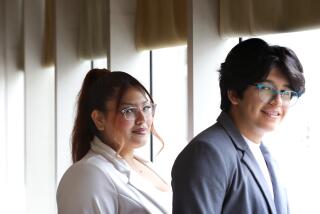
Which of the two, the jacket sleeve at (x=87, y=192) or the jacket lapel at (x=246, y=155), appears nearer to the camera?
the jacket lapel at (x=246, y=155)

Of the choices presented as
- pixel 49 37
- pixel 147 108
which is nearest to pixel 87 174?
pixel 147 108

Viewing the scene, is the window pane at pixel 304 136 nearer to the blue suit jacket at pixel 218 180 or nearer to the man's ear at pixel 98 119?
the man's ear at pixel 98 119

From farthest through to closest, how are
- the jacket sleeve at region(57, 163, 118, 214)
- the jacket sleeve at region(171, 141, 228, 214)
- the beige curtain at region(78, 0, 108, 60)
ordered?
the beige curtain at region(78, 0, 108, 60)
the jacket sleeve at region(57, 163, 118, 214)
the jacket sleeve at region(171, 141, 228, 214)

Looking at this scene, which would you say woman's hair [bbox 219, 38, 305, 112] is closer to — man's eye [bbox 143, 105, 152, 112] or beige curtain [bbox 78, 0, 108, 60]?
man's eye [bbox 143, 105, 152, 112]

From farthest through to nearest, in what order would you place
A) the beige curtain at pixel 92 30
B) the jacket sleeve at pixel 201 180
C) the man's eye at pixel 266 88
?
the beige curtain at pixel 92 30 < the man's eye at pixel 266 88 < the jacket sleeve at pixel 201 180

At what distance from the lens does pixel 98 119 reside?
2.52m

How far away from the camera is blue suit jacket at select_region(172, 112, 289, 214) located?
190cm

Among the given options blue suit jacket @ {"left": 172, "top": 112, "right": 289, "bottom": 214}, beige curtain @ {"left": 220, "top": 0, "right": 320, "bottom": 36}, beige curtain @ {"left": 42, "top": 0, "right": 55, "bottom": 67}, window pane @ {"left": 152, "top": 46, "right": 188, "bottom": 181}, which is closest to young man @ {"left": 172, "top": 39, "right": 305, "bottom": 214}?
blue suit jacket @ {"left": 172, "top": 112, "right": 289, "bottom": 214}

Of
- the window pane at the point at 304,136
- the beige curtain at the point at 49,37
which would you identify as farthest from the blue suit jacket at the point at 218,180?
the beige curtain at the point at 49,37

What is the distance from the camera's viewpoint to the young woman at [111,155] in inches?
91.1

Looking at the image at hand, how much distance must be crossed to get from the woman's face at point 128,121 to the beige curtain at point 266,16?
1.11 metres

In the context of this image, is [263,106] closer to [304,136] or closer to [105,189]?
[105,189]

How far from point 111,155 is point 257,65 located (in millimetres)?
777

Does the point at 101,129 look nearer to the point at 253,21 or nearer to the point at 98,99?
the point at 98,99
